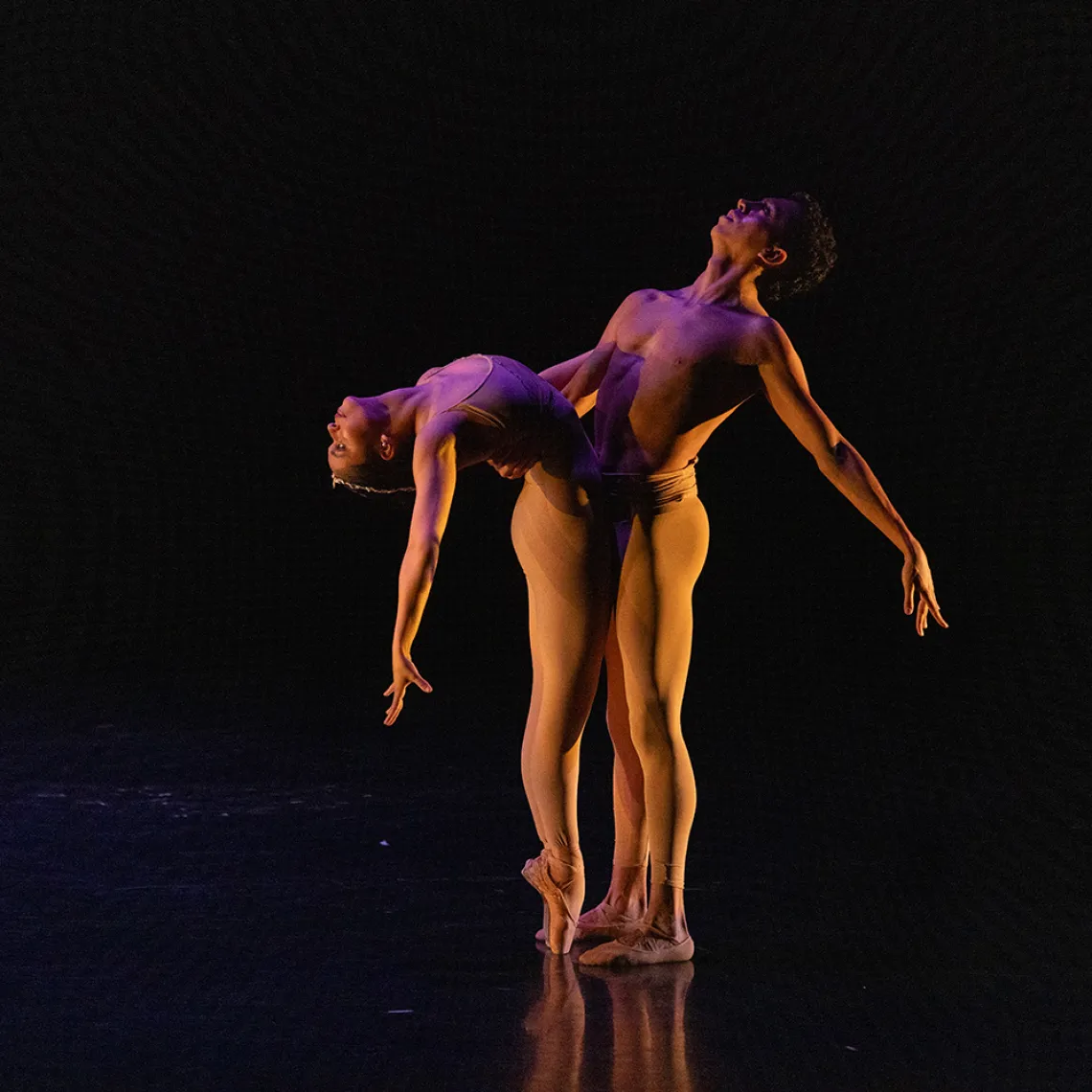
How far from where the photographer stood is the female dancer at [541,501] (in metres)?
2.75

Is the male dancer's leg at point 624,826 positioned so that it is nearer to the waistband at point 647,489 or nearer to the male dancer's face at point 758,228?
the waistband at point 647,489

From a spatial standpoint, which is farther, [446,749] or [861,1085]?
[446,749]

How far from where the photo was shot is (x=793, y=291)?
9.89ft

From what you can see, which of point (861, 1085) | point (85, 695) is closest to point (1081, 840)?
point (861, 1085)

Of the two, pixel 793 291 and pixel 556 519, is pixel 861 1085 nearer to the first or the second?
pixel 556 519

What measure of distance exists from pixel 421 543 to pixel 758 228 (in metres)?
0.90

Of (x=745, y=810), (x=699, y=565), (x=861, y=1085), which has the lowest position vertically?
(x=861, y=1085)

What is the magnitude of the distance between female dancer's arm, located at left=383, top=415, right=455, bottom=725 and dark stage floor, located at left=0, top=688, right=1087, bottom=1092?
561 millimetres

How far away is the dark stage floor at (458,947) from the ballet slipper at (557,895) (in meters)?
0.06

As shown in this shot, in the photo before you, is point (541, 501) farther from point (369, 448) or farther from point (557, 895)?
point (557, 895)

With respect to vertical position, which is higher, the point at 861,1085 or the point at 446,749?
the point at 446,749

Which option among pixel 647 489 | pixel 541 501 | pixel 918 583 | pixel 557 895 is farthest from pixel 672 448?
pixel 557 895

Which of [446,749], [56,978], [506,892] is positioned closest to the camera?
[56,978]

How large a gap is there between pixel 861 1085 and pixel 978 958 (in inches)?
27.2
